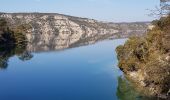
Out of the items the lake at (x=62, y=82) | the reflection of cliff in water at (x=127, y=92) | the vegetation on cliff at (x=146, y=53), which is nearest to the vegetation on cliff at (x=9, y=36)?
the lake at (x=62, y=82)

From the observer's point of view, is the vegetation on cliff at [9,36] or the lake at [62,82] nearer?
the lake at [62,82]

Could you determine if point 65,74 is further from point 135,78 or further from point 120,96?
point 120,96

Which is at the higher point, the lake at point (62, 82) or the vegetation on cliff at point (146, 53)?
the vegetation on cliff at point (146, 53)

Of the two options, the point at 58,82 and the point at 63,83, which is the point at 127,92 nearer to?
the point at 63,83

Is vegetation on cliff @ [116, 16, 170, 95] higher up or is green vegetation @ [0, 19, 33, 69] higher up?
vegetation on cliff @ [116, 16, 170, 95]

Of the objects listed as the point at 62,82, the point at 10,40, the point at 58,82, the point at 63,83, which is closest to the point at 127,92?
the point at 63,83

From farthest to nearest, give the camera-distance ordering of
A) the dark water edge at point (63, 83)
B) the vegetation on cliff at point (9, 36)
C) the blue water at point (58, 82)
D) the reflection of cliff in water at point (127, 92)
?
the vegetation on cliff at point (9, 36), the blue water at point (58, 82), the dark water edge at point (63, 83), the reflection of cliff in water at point (127, 92)

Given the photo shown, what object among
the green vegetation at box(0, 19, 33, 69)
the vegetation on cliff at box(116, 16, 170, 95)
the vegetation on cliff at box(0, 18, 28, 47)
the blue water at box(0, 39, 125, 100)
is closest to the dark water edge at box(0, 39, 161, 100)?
the blue water at box(0, 39, 125, 100)

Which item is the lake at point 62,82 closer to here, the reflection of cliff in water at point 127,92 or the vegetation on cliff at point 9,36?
the reflection of cliff in water at point 127,92

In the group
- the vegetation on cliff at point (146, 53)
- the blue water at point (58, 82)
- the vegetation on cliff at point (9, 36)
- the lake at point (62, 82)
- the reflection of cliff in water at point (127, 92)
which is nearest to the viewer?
the vegetation on cliff at point (146, 53)

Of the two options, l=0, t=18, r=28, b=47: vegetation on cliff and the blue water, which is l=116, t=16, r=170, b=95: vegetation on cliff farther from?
l=0, t=18, r=28, b=47: vegetation on cliff
